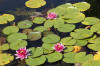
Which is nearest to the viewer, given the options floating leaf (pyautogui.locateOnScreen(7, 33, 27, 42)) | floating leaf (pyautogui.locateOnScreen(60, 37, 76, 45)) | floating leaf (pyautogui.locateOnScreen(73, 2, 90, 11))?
floating leaf (pyautogui.locateOnScreen(60, 37, 76, 45))

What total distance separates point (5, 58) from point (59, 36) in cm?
78

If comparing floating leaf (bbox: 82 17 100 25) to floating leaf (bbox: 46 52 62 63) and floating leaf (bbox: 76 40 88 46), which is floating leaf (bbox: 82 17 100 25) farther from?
floating leaf (bbox: 46 52 62 63)

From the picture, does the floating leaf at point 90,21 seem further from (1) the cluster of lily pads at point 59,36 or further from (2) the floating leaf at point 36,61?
(2) the floating leaf at point 36,61

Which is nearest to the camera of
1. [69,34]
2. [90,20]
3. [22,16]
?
[69,34]

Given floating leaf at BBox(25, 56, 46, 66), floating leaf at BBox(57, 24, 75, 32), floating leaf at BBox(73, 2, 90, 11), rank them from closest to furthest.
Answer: floating leaf at BBox(25, 56, 46, 66), floating leaf at BBox(57, 24, 75, 32), floating leaf at BBox(73, 2, 90, 11)

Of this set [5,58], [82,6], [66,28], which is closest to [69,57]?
[66,28]

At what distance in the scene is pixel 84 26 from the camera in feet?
10.4

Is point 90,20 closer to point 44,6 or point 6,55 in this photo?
point 44,6

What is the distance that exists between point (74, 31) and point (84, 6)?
659mm

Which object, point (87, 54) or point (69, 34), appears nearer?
point (87, 54)

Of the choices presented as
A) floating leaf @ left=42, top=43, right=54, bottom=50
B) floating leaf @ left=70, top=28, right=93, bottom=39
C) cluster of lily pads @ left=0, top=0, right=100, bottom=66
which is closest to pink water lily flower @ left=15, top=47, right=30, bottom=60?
cluster of lily pads @ left=0, top=0, right=100, bottom=66

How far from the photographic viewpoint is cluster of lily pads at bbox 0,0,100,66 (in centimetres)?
265

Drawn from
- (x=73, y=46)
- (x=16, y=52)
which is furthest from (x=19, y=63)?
(x=73, y=46)

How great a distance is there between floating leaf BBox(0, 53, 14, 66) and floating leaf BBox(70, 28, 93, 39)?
85 cm
